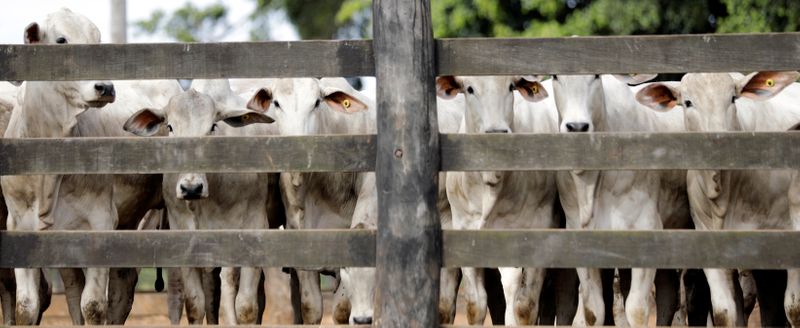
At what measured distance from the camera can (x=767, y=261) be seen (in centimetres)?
602

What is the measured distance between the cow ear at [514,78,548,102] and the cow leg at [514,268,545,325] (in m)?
1.36

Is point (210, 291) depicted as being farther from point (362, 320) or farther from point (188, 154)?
point (188, 154)

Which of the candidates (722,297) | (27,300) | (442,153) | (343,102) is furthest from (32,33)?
(722,297)

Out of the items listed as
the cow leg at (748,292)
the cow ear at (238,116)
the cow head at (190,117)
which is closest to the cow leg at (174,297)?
the cow head at (190,117)

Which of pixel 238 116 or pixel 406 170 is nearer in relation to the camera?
pixel 406 170

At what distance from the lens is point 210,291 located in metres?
10.4

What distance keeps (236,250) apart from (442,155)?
1073mm

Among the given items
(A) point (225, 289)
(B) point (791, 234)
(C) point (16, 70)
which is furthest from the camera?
(A) point (225, 289)

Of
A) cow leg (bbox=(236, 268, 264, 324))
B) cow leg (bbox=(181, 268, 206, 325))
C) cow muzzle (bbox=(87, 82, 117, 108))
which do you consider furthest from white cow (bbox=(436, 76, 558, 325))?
cow muzzle (bbox=(87, 82, 117, 108))

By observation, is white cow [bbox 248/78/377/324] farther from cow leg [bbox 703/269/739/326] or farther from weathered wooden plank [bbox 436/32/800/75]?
weathered wooden plank [bbox 436/32/800/75]

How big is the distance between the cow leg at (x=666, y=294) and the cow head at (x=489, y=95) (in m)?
2.28

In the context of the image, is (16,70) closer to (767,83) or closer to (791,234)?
(791,234)

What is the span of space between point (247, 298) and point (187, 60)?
332 centimetres

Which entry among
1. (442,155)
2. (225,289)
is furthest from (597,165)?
(225,289)
